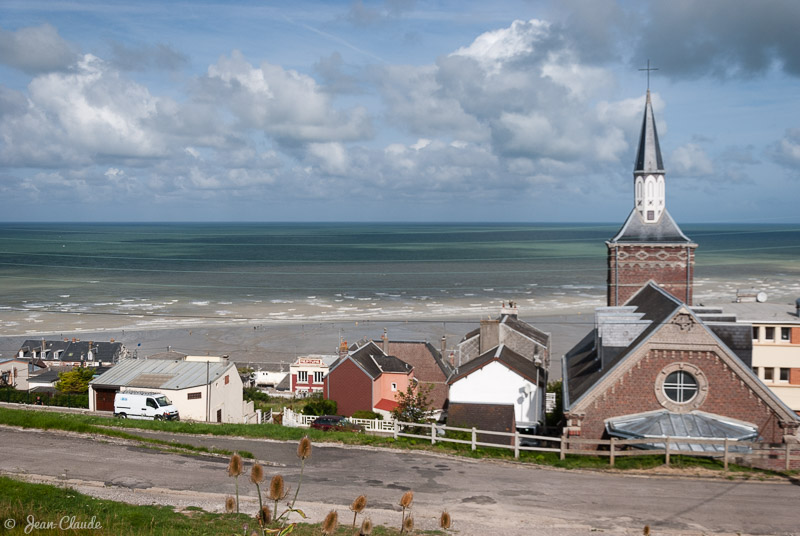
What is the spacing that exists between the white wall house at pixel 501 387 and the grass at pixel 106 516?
22.9 metres

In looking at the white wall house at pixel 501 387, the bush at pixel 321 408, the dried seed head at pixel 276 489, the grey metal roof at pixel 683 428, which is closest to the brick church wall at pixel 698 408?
the grey metal roof at pixel 683 428

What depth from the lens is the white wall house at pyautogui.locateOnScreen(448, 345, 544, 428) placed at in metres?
38.8

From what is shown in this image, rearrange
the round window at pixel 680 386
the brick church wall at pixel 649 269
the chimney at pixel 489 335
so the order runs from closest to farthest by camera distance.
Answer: the round window at pixel 680 386 < the brick church wall at pixel 649 269 < the chimney at pixel 489 335

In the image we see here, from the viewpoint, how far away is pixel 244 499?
747 inches

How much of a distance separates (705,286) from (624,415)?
10426 cm

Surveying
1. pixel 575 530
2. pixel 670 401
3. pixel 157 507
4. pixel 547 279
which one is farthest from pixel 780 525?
pixel 547 279

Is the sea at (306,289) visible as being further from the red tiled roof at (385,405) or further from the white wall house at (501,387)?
the white wall house at (501,387)

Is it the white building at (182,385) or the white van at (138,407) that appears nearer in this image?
the white van at (138,407)

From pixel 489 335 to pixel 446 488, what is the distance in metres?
25.5

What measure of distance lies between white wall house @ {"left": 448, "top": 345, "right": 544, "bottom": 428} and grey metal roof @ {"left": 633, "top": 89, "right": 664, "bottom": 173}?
52.1 ft

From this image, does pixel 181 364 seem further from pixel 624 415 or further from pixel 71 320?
pixel 71 320

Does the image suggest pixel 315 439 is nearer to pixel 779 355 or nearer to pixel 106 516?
pixel 106 516

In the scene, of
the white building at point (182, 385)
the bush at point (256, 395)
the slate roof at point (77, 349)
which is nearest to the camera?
the white building at point (182, 385)

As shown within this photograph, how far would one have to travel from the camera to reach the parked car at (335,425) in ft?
108
